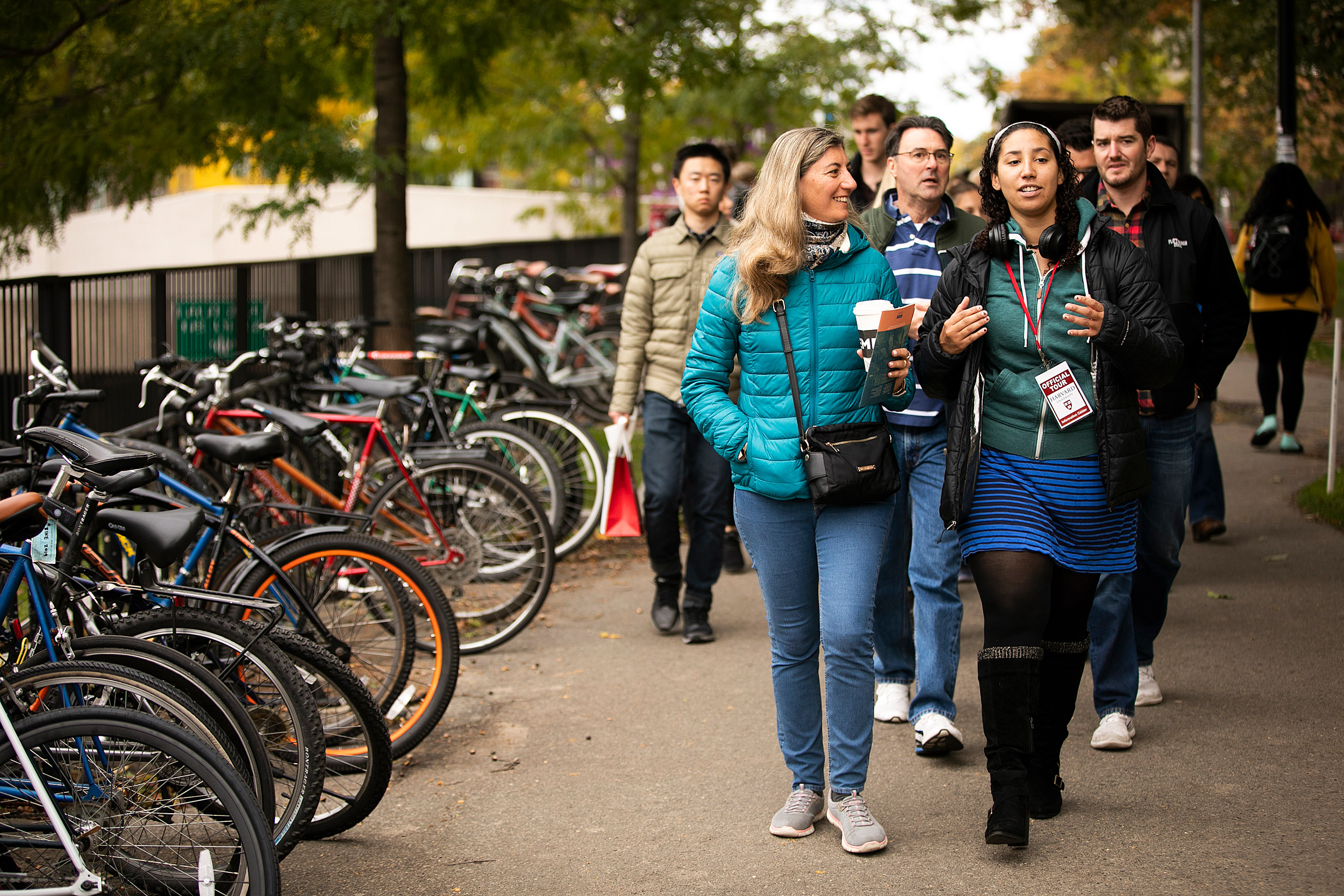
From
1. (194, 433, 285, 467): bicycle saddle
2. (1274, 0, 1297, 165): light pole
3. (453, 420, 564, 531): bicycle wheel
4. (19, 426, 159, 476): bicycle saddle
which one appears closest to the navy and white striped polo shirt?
(194, 433, 285, 467): bicycle saddle

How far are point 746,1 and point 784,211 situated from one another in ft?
30.0

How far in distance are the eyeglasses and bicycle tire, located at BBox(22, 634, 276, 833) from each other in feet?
9.80

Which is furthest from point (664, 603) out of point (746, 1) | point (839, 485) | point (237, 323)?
point (746, 1)

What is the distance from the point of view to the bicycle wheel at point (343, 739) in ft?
12.6

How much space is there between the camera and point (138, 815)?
2971 millimetres

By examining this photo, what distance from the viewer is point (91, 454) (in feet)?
12.5

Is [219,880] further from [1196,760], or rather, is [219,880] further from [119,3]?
[119,3]

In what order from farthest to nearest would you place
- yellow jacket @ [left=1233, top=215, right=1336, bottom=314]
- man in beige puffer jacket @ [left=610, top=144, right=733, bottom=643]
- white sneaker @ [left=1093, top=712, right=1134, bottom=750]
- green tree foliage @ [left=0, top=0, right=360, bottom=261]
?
yellow jacket @ [left=1233, top=215, right=1336, bottom=314], green tree foliage @ [left=0, top=0, right=360, bottom=261], man in beige puffer jacket @ [left=610, top=144, right=733, bottom=643], white sneaker @ [left=1093, top=712, right=1134, bottom=750]

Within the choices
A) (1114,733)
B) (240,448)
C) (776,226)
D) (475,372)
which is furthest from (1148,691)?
(475,372)

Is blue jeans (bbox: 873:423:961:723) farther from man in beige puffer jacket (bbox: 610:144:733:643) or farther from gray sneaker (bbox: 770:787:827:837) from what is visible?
man in beige puffer jacket (bbox: 610:144:733:643)

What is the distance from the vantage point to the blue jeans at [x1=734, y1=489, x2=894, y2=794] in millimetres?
3840

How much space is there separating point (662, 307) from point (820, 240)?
2.61 meters

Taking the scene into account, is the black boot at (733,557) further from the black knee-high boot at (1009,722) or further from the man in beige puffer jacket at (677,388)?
the black knee-high boot at (1009,722)

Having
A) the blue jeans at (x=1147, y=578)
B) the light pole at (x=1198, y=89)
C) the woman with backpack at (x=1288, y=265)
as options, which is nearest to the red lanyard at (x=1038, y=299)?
the blue jeans at (x=1147, y=578)
